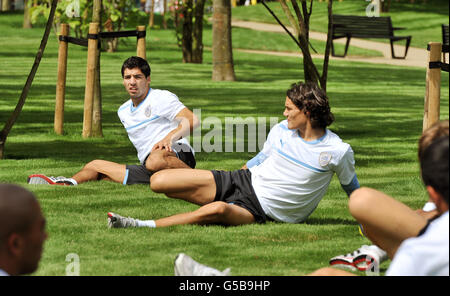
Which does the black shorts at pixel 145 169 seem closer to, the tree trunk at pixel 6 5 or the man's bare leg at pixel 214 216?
the man's bare leg at pixel 214 216

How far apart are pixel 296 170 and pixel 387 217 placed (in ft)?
5.66

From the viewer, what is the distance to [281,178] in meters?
6.19

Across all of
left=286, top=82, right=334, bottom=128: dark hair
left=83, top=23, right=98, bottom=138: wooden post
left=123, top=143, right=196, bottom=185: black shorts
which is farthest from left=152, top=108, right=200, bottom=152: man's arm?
left=83, top=23, right=98, bottom=138: wooden post

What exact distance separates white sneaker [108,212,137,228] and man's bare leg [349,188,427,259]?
2.17 m

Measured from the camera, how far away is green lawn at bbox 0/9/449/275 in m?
5.59

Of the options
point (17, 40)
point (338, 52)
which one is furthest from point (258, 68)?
point (17, 40)

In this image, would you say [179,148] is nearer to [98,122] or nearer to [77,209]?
[77,209]

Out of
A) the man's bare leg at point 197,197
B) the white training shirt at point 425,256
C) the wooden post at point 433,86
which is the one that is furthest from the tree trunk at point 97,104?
the white training shirt at point 425,256

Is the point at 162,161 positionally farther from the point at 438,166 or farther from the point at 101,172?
the point at 438,166

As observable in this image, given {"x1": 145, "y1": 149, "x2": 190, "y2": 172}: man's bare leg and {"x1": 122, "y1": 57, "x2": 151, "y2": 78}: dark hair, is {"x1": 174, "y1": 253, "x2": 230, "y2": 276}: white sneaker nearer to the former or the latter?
{"x1": 145, "y1": 149, "x2": 190, "y2": 172}: man's bare leg

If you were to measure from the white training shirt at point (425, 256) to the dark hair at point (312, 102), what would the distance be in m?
2.97

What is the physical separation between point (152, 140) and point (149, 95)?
1.46ft

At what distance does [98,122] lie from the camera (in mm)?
11781

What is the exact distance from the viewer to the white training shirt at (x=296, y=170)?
6031 millimetres
